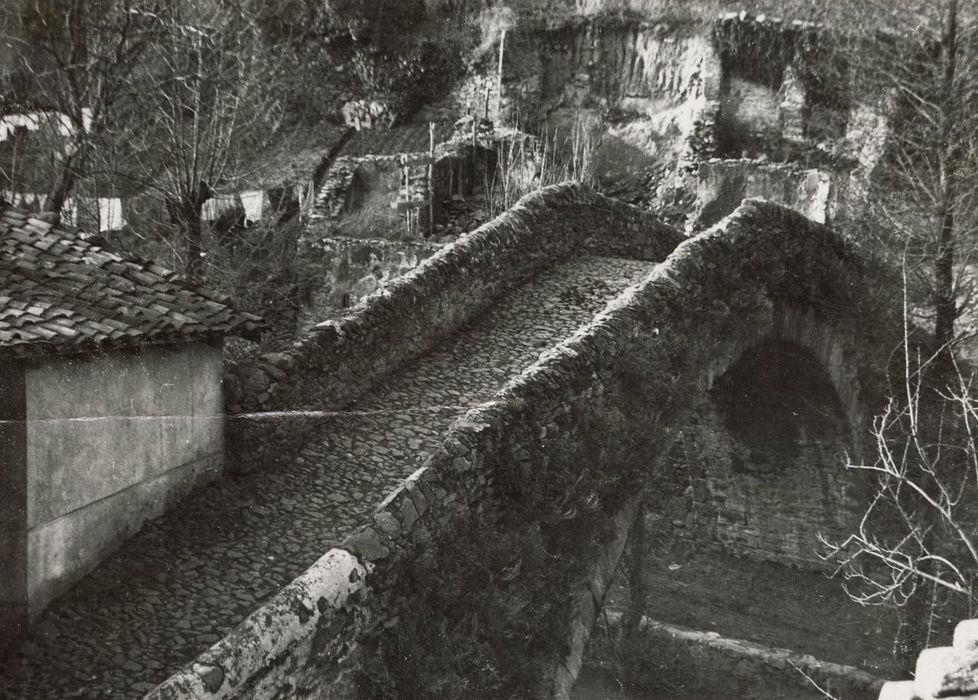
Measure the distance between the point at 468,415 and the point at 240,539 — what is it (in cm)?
194

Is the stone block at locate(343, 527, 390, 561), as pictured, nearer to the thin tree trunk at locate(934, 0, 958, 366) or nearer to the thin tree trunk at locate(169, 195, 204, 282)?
the thin tree trunk at locate(169, 195, 204, 282)

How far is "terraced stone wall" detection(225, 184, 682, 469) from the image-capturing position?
729 centimetres

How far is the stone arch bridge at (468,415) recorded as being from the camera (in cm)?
520

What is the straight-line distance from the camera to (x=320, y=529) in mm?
6309

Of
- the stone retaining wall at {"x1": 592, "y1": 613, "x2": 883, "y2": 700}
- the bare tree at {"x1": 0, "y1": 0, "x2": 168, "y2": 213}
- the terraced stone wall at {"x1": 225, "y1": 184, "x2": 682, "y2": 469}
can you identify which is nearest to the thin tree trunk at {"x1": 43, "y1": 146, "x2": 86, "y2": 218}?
the bare tree at {"x1": 0, "y1": 0, "x2": 168, "y2": 213}

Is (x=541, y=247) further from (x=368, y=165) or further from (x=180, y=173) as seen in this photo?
(x=368, y=165)

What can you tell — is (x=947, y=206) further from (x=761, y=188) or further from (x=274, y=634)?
(x=274, y=634)

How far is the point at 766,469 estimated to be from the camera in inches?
595

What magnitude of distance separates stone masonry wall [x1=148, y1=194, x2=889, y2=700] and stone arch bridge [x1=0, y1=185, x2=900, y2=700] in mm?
20

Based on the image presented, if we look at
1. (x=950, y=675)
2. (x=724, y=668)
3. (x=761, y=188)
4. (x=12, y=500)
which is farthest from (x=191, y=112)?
(x=950, y=675)

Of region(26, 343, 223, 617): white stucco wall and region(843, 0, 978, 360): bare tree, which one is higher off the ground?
region(843, 0, 978, 360): bare tree

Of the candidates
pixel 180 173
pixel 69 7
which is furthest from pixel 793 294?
pixel 69 7

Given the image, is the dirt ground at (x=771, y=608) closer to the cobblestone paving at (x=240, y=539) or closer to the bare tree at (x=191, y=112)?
the cobblestone paving at (x=240, y=539)

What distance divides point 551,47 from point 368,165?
20.9 feet
